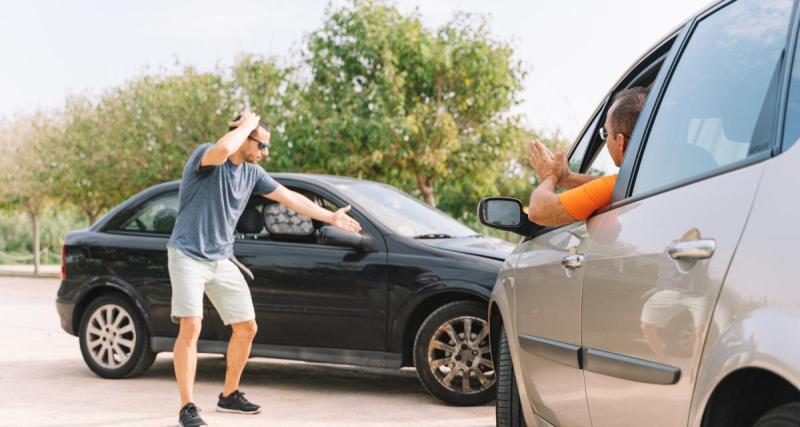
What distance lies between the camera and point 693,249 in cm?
254

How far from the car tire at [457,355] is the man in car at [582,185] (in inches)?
135

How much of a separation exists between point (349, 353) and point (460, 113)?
52.1ft

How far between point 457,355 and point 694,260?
16.3 feet

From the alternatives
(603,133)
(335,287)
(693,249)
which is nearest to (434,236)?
(335,287)

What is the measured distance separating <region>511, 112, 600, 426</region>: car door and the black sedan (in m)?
2.97

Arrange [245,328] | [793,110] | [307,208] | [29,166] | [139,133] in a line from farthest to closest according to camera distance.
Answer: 1. [29,166]
2. [139,133]
3. [307,208]
4. [245,328]
5. [793,110]

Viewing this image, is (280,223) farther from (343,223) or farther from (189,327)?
(189,327)

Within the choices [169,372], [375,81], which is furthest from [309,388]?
[375,81]

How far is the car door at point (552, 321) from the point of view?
3533mm

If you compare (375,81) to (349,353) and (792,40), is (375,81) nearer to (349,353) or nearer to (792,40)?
(349,353)

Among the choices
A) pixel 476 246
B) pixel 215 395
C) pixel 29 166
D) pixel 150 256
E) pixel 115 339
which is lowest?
pixel 215 395

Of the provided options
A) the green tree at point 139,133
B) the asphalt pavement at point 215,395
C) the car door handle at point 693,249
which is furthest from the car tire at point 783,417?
the green tree at point 139,133

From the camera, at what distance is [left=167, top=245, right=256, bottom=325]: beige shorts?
665 centimetres

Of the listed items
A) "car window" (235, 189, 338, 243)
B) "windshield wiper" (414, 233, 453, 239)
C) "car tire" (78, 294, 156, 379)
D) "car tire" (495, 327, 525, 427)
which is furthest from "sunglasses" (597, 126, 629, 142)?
"car tire" (78, 294, 156, 379)
